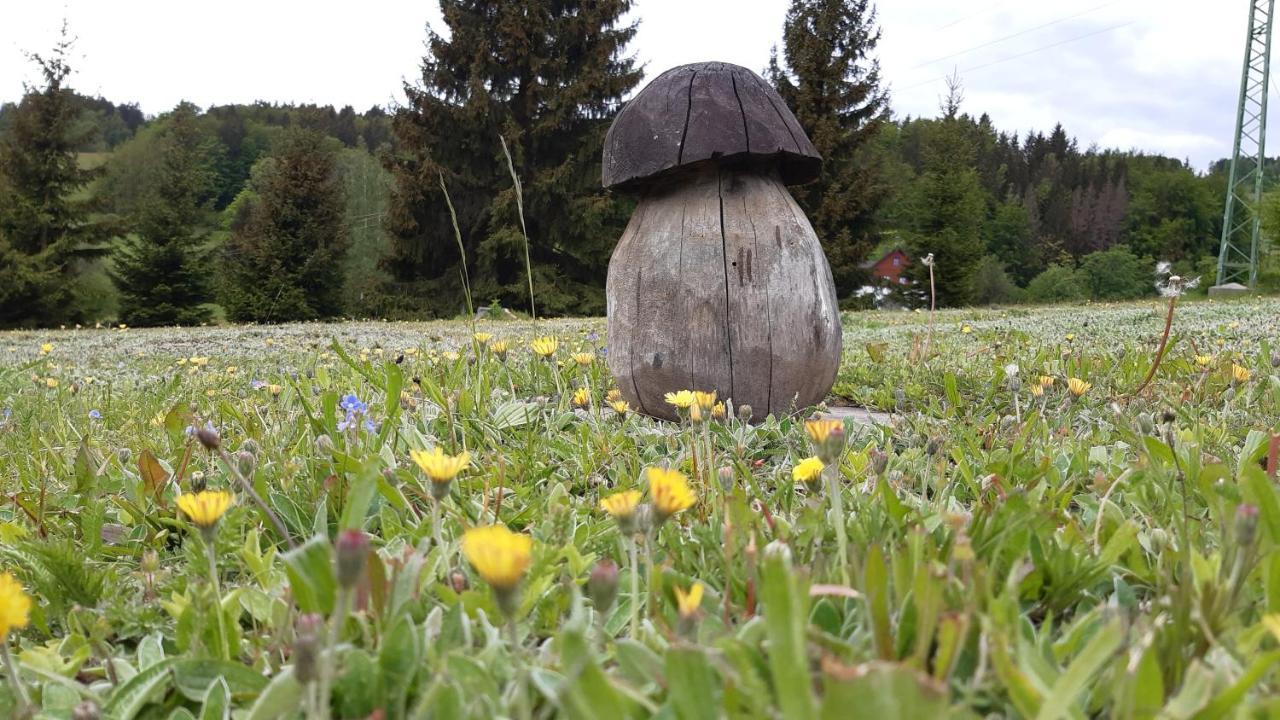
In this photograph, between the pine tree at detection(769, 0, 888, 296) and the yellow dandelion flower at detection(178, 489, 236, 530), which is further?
the pine tree at detection(769, 0, 888, 296)

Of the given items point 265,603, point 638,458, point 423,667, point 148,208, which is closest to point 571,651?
point 423,667

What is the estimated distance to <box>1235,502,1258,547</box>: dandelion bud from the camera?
2.66 ft

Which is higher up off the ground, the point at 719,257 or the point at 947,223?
the point at 947,223

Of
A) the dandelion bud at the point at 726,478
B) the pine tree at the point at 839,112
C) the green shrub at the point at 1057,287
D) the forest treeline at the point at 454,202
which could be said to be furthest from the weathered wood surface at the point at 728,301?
the green shrub at the point at 1057,287

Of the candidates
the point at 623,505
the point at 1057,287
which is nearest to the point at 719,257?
the point at 623,505

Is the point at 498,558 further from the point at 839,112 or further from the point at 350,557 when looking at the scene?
the point at 839,112

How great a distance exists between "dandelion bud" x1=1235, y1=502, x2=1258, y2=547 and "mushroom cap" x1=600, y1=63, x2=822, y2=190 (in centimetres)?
235

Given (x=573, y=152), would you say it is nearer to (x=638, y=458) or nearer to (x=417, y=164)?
(x=417, y=164)

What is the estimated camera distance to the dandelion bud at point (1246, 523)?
2.66ft

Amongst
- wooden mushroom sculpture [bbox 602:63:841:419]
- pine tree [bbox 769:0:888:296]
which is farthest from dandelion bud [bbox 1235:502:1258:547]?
pine tree [bbox 769:0:888:296]

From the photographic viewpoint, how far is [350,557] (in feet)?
2.17

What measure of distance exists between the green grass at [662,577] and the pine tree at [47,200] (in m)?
25.7

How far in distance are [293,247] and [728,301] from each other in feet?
84.8

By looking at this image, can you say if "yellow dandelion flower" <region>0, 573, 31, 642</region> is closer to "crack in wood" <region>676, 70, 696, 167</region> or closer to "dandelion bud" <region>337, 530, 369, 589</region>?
"dandelion bud" <region>337, 530, 369, 589</region>
